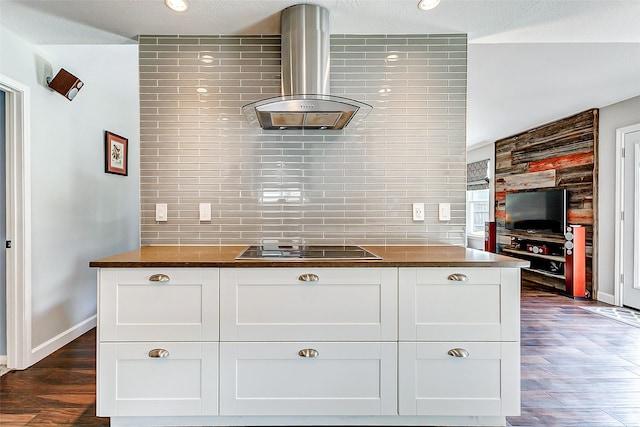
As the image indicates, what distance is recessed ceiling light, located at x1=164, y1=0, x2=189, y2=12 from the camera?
1.97m

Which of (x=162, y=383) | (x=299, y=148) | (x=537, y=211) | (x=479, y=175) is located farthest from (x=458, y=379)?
(x=479, y=175)

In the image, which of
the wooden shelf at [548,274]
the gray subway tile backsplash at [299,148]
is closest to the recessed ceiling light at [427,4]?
the gray subway tile backsplash at [299,148]

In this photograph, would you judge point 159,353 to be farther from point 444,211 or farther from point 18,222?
point 444,211

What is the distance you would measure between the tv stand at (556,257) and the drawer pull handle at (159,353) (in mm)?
4833

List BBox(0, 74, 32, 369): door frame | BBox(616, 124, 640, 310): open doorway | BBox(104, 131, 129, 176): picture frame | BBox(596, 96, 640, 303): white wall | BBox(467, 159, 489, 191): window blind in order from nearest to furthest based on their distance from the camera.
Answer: BBox(0, 74, 32, 369): door frame → BBox(104, 131, 129, 176): picture frame → BBox(616, 124, 640, 310): open doorway → BBox(596, 96, 640, 303): white wall → BBox(467, 159, 489, 191): window blind

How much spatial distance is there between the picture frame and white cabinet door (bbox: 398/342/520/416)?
316 centimetres

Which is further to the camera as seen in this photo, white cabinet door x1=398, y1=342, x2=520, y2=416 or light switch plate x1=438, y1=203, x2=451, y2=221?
light switch plate x1=438, y1=203, x2=451, y2=221

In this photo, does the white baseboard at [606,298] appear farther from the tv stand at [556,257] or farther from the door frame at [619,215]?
the tv stand at [556,257]

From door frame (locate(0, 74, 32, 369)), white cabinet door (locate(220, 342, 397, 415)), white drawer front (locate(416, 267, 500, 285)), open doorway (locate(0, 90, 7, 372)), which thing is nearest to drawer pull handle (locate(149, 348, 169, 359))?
white cabinet door (locate(220, 342, 397, 415))

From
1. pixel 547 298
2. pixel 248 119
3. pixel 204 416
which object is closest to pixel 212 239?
pixel 248 119

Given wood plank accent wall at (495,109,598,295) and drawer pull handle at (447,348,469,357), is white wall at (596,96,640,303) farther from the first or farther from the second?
drawer pull handle at (447,348,469,357)

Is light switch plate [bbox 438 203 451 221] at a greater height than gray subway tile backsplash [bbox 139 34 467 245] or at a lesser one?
lesser

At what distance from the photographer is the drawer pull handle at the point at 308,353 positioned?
68.2 inches

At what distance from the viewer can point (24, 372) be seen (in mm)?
2463
